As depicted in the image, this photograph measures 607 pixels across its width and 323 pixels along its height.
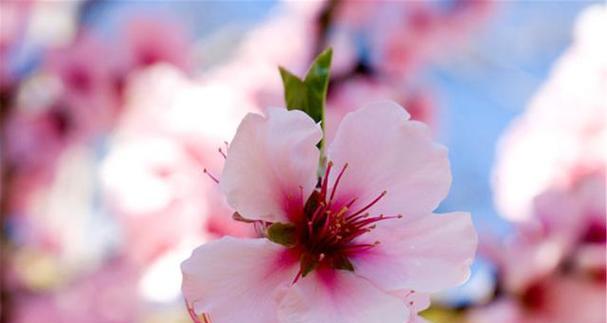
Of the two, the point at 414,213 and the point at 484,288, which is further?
the point at 484,288

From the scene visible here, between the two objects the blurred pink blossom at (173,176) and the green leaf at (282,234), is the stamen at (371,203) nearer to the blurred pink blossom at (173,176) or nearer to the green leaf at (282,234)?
the green leaf at (282,234)

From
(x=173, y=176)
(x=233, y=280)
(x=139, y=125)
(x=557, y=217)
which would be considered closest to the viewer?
(x=233, y=280)

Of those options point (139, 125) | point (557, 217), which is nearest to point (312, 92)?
point (557, 217)

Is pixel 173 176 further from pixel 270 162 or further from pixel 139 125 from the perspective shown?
pixel 270 162

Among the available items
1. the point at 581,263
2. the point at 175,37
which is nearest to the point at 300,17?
the point at 175,37

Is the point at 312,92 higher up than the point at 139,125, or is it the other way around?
the point at 139,125

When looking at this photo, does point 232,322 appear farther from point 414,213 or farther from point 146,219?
point 146,219

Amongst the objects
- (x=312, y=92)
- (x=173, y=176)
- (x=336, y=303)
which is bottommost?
(x=336, y=303)
